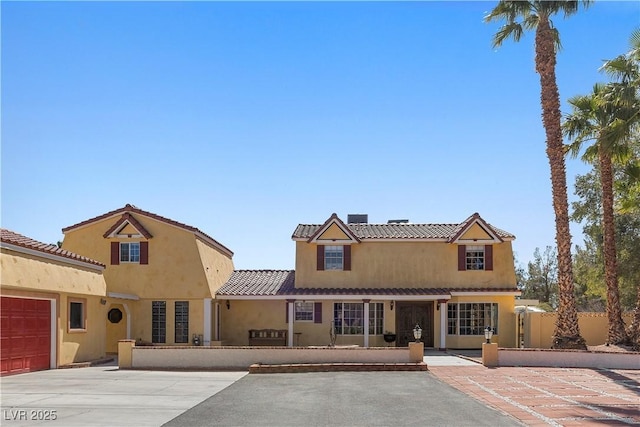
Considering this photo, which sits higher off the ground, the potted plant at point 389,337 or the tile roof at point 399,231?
the tile roof at point 399,231

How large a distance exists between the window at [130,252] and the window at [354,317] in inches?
362

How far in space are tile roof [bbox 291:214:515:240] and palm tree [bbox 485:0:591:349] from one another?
5.22m

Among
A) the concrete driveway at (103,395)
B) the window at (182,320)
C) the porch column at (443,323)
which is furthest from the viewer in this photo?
the porch column at (443,323)

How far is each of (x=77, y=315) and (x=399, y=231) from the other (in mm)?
15247

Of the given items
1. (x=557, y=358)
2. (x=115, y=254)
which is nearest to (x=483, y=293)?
(x=557, y=358)

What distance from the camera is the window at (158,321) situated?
87.8 feet

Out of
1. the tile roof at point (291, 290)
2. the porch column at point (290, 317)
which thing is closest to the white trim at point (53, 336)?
the tile roof at point (291, 290)

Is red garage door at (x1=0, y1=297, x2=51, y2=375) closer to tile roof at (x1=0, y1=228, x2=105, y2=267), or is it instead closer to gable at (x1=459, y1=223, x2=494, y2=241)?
tile roof at (x1=0, y1=228, x2=105, y2=267)

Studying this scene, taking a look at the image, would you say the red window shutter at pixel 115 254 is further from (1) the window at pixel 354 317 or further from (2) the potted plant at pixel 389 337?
(2) the potted plant at pixel 389 337

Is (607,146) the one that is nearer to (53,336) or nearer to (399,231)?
(399,231)

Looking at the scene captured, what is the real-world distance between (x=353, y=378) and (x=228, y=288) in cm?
1214

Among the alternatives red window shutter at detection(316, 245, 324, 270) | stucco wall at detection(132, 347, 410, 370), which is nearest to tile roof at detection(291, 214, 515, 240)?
red window shutter at detection(316, 245, 324, 270)

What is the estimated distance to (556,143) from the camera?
23.6 metres

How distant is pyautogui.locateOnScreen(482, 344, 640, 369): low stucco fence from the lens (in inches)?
813
